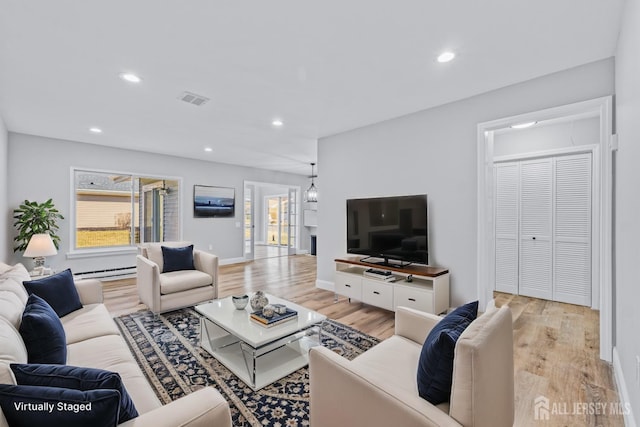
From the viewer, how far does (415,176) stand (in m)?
3.68

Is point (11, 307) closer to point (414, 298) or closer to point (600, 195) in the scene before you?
point (414, 298)

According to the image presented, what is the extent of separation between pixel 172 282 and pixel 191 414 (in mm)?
2738

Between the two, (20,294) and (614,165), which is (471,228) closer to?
(614,165)

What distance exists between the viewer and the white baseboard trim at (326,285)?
15.1 feet

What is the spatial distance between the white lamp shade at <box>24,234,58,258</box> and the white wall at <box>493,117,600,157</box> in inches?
246

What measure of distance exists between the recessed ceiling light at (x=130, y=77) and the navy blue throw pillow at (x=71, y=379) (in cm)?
250

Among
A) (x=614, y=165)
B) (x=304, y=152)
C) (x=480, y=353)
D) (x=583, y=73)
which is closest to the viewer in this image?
(x=480, y=353)

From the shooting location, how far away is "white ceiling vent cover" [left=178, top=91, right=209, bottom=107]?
122 inches

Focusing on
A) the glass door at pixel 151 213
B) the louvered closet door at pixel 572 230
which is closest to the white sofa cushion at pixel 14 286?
the glass door at pixel 151 213

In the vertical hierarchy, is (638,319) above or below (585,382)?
above

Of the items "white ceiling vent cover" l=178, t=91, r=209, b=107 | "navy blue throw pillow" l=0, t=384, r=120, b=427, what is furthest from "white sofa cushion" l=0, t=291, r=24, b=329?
"white ceiling vent cover" l=178, t=91, r=209, b=107

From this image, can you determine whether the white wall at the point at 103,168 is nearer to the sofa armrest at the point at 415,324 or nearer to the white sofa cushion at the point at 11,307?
the white sofa cushion at the point at 11,307

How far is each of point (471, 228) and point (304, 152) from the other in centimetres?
360

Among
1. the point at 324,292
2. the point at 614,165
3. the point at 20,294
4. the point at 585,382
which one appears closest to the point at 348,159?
the point at 324,292
